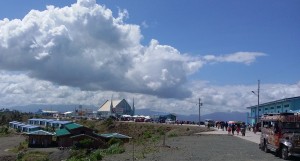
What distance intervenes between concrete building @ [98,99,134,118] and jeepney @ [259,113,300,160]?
436 ft

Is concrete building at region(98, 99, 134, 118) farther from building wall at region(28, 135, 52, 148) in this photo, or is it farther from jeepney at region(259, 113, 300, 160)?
jeepney at region(259, 113, 300, 160)

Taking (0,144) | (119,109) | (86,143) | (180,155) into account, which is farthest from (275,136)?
(119,109)

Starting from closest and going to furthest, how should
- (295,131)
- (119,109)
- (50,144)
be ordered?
1. (295,131)
2. (50,144)
3. (119,109)

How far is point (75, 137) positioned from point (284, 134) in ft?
121

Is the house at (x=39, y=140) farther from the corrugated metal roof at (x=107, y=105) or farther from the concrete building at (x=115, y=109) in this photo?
the corrugated metal roof at (x=107, y=105)

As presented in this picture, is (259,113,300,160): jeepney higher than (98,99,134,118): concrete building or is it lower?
lower

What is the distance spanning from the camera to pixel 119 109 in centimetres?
16262

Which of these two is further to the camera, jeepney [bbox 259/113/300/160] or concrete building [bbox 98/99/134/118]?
concrete building [bbox 98/99/134/118]

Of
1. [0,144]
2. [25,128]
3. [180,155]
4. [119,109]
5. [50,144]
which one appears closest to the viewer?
[180,155]

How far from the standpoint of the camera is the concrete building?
162 m

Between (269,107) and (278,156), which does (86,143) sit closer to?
(278,156)

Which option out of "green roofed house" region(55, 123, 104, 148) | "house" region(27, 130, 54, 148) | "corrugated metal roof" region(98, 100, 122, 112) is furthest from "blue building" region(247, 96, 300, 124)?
"corrugated metal roof" region(98, 100, 122, 112)

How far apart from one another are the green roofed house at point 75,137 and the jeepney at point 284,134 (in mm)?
28913

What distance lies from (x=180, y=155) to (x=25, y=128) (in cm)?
7002
